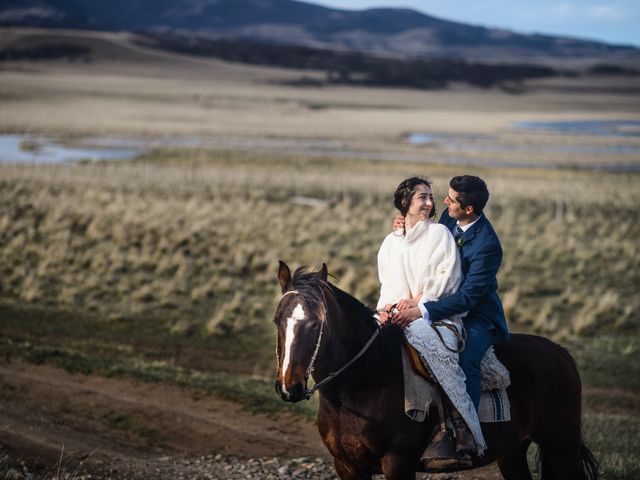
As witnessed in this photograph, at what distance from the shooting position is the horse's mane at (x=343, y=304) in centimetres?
464

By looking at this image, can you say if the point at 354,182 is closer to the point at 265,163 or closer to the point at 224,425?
the point at 265,163

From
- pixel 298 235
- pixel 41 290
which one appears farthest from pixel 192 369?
pixel 298 235

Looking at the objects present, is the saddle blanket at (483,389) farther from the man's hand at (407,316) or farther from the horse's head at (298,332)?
the horse's head at (298,332)

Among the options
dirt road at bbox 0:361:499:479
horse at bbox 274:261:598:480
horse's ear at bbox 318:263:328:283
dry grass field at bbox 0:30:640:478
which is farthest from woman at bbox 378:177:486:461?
dry grass field at bbox 0:30:640:478

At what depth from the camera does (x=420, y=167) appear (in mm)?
48375

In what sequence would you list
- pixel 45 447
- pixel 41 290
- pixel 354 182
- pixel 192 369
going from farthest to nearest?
1. pixel 354 182
2. pixel 41 290
3. pixel 192 369
4. pixel 45 447

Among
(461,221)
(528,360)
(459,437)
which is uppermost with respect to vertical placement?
(461,221)

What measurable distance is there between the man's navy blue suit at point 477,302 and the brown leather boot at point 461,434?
17 centimetres

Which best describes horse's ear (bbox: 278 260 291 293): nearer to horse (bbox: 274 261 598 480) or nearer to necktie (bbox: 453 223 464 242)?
horse (bbox: 274 261 598 480)

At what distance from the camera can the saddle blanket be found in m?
5.02

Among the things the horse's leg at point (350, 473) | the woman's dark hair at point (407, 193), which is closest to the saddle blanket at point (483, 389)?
the horse's leg at point (350, 473)

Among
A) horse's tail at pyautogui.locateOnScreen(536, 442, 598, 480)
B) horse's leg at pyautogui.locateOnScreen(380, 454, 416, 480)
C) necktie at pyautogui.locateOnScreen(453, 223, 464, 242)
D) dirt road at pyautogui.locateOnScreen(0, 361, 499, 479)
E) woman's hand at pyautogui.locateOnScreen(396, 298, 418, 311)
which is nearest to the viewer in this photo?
horse's leg at pyautogui.locateOnScreen(380, 454, 416, 480)

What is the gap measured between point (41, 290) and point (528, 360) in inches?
568

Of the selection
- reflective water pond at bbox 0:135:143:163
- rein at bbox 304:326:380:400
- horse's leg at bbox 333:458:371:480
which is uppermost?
rein at bbox 304:326:380:400
